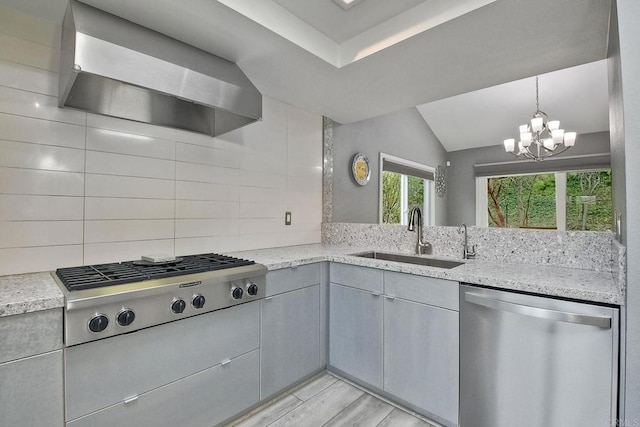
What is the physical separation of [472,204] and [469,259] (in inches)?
15.3

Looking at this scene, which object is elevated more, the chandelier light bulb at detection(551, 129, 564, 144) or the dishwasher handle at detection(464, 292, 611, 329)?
the chandelier light bulb at detection(551, 129, 564, 144)

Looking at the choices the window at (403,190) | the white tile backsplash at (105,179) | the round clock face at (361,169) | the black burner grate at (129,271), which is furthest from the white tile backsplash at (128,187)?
the window at (403,190)

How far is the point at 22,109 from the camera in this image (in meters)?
1.38

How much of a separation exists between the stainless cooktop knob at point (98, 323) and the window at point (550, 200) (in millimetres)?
2109

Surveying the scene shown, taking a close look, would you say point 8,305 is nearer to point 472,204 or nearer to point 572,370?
point 572,370

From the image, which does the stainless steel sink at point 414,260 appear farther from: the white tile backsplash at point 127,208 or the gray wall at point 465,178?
the white tile backsplash at point 127,208

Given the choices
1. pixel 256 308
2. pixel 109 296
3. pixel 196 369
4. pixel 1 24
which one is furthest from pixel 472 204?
pixel 1 24

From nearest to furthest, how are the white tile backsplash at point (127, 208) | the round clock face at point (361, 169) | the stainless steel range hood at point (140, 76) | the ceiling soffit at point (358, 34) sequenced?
1. the stainless steel range hood at point (140, 76)
2. the ceiling soffit at point (358, 34)
3. the white tile backsplash at point (127, 208)
4. the round clock face at point (361, 169)

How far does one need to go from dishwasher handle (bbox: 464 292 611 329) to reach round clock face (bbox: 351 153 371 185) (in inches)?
64.3

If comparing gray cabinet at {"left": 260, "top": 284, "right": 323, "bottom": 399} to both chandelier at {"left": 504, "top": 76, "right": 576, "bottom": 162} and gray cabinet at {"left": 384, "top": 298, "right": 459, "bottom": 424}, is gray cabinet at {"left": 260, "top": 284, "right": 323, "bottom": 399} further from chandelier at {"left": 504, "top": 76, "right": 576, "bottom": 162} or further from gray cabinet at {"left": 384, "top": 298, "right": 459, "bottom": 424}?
chandelier at {"left": 504, "top": 76, "right": 576, "bottom": 162}

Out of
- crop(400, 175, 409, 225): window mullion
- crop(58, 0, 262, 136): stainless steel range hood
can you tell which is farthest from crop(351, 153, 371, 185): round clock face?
crop(58, 0, 262, 136): stainless steel range hood

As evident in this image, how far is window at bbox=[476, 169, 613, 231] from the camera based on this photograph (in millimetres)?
1578

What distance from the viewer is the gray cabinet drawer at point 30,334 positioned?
96 centimetres

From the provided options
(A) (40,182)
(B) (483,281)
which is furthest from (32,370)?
(B) (483,281)
